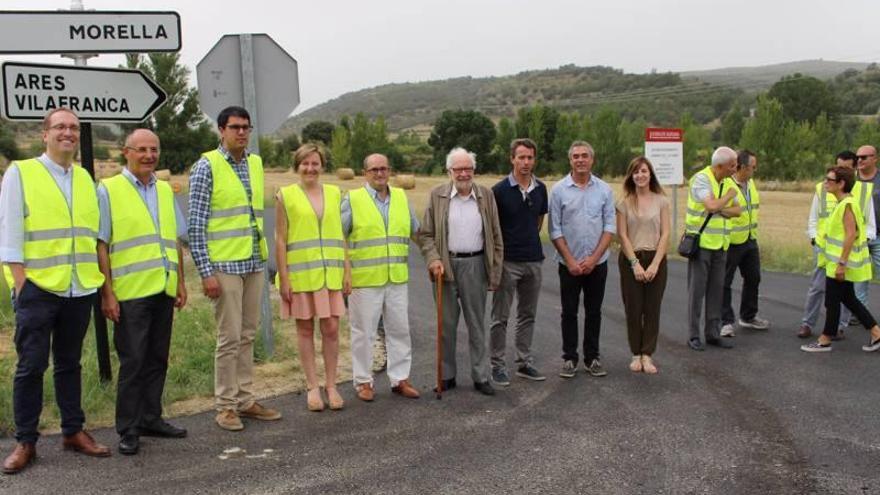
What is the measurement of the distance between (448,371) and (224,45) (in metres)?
3.50

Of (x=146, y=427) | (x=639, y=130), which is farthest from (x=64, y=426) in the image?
(x=639, y=130)

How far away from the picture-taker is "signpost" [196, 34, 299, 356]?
6.93 meters

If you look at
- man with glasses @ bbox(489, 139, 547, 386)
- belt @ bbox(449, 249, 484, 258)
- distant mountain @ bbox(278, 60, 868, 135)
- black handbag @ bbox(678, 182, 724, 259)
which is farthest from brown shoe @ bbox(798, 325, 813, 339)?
distant mountain @ bbox(278, 60, 868, 135)

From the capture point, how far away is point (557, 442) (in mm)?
5176

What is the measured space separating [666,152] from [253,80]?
10.8 m

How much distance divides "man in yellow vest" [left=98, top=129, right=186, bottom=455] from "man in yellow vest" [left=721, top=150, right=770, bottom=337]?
5.80 meters

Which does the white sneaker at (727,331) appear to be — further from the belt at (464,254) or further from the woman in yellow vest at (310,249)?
the woman in yellow vest at (310,249)

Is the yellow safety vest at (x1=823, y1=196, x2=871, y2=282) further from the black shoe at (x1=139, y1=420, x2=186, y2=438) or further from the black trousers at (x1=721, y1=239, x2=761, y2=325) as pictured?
the black shoe at (x1=139, y1=420, x2=186, y2=438)

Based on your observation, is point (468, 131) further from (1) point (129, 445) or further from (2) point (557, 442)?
(1) point (129, 445)

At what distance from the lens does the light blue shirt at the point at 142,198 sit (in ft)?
16.2

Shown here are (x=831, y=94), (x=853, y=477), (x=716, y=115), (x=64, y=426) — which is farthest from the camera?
(x=716, y=115)

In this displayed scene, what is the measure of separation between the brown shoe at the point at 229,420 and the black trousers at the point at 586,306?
9.61 feet

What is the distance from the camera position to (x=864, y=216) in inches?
324

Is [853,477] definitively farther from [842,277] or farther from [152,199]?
[152,199]
